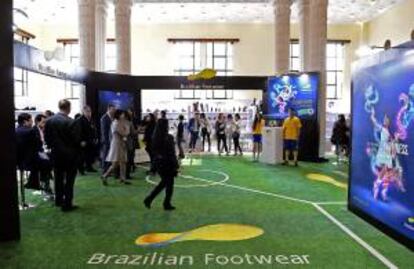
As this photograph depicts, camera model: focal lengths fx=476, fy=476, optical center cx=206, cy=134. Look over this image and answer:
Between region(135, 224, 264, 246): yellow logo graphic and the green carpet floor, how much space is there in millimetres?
146

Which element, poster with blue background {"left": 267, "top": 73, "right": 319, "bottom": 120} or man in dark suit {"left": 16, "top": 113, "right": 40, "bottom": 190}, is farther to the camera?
poster with blue background {"left": 267, "top": 73, "right": 319, "bottom": 120}

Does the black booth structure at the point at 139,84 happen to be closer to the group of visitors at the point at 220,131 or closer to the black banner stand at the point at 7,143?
the group of visitors at the point at 220,131

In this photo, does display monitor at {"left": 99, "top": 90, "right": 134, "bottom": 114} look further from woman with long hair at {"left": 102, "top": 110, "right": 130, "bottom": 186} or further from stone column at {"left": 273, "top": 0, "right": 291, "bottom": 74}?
stone column at {"left": 273, "top": 0, "right": 291, "bottom": 74}

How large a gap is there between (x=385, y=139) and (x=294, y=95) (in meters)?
10.3

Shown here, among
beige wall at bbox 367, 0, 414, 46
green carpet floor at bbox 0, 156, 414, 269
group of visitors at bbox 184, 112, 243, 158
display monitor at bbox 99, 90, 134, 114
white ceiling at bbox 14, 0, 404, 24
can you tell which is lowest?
green carpet floor at bbox 0, 156, 414, 269

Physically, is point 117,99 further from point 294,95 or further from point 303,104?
Answer: point 303,104

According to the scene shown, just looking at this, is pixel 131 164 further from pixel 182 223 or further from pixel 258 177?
pixel 182 223

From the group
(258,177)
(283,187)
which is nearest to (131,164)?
(258,177)

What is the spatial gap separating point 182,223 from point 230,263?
1978 millimetres

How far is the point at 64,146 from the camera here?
7656mm

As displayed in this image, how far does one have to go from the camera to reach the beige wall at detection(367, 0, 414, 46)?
83.9 ft

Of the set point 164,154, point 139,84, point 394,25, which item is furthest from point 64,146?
point 394,25

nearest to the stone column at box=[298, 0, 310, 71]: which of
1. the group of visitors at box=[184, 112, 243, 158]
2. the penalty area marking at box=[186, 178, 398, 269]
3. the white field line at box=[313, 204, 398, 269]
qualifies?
the group of visitors at box=[184, 112, 243, 158]

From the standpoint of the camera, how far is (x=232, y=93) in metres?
32.6
